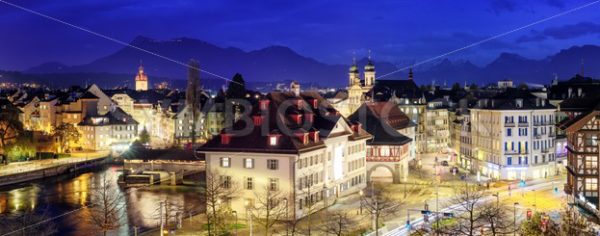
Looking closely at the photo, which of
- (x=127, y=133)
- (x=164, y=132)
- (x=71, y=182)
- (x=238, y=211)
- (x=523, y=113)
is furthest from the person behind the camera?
(x=164, y=132)

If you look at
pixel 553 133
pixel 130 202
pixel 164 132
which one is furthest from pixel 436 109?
pixel 130 202

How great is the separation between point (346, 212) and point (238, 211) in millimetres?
7006

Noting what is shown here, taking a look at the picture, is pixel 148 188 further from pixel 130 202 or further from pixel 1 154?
pixel 1 154

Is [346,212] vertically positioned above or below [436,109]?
below

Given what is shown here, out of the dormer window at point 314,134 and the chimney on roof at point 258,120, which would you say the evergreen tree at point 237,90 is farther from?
the chimney on roof at point 258,120

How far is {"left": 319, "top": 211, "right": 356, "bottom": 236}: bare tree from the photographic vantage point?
3881cm

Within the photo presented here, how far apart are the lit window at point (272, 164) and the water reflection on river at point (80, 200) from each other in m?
8.69

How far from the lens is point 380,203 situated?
42.4 metres

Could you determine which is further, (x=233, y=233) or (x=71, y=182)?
(x=71, y=182)

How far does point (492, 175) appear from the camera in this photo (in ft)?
208

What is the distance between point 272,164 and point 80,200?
2348 cm

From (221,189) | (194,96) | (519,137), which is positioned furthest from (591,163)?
(194,96)

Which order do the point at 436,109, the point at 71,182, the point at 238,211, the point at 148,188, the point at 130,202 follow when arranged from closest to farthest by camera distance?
the point at 238,211, the point at 130,202, the point at 148,188, the point at 71,182, the point at 436,109

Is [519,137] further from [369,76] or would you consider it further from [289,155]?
[369,76]
